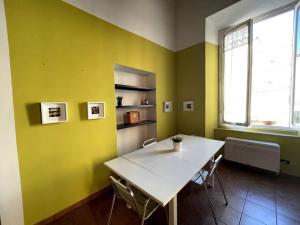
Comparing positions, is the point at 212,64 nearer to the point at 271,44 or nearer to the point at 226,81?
the point at 226,81

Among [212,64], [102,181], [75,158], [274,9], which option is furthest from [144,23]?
[102,181]

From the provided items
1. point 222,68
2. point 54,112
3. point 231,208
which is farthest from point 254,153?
point 54,112

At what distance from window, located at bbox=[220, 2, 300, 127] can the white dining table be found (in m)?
1.36

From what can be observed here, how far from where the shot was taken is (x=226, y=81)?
2.86 meters

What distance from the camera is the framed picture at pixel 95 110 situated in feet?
5.62

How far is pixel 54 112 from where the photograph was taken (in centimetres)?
146

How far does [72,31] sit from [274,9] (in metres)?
3.28

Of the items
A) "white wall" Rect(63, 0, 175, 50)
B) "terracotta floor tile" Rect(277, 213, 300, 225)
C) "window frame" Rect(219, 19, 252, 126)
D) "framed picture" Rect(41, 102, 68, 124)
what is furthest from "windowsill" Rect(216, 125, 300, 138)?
"framed picture" Rect(41, 102, 68, 124)

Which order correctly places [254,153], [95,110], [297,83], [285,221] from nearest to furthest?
[285,221], [95,110], [297,83], [254,153]

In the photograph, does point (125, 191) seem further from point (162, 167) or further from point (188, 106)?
point (188, 106)

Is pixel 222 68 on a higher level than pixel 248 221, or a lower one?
higher

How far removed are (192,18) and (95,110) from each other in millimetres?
2741

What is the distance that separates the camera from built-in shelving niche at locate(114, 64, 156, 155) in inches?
92.0

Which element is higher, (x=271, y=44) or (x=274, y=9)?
(x=274, y=9)
